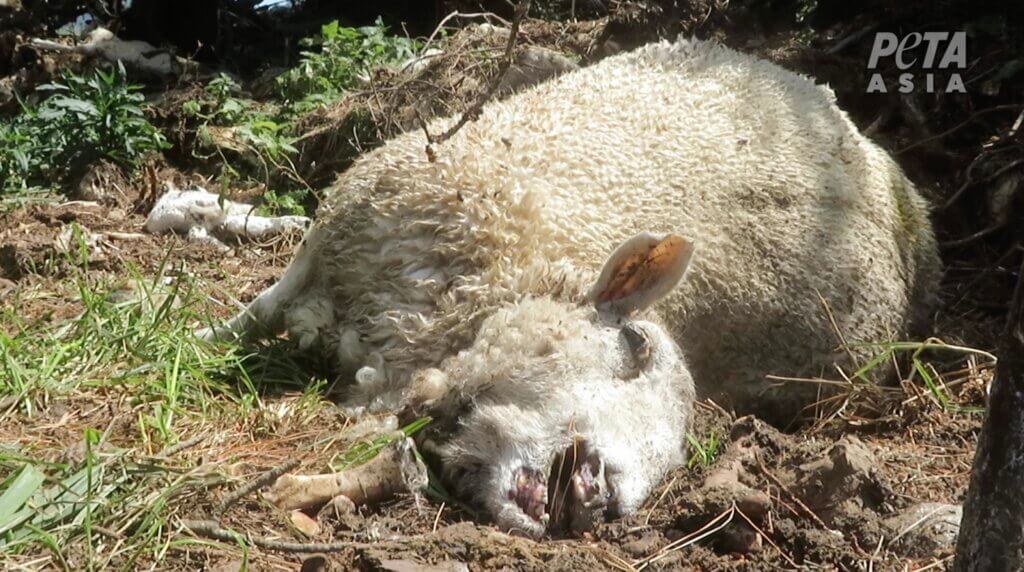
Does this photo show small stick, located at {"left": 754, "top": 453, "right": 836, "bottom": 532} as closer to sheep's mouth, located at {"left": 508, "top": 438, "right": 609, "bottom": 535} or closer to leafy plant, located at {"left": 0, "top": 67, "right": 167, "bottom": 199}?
sheep's mouth, located at {"left": 508, "top": 438, "right": 609, "bottom": 535}

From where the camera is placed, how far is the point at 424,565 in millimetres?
3037

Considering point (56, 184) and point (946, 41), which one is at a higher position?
point (946, 41)

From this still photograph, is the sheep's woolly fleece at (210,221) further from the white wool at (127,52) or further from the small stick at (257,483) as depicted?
the small stick at (257,483)

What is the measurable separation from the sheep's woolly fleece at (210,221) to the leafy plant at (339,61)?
140 centimetres

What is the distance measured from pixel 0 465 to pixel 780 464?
2.47 meters

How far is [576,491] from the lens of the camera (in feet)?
11.4

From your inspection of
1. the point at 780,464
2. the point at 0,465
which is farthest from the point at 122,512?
the point at 780,464

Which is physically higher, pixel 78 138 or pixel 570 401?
pixel 570 401

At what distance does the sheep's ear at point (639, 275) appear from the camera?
3801mm

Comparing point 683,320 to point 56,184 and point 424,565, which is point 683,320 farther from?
point 56,184

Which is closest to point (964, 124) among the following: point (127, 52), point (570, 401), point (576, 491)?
point (570, 401)

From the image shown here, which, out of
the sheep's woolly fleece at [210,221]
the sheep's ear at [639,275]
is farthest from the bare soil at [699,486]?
the sheep's woolly fleece at [210,221]

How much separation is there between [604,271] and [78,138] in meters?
4.48

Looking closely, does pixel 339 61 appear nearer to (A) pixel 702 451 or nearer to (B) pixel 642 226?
(B) pixel 642 226
